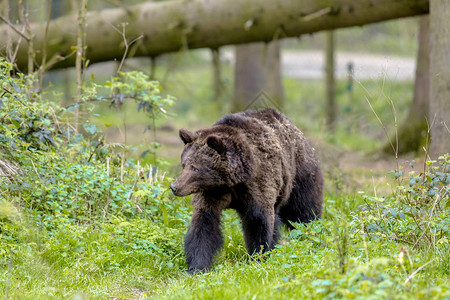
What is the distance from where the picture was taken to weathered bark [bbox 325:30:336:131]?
15.8m

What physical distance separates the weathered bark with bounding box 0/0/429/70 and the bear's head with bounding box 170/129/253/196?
3913mm

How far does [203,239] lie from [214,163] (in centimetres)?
78

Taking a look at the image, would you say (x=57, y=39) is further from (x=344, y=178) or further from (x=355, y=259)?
(x=355, y=259)

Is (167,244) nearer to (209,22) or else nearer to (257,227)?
(257,227)

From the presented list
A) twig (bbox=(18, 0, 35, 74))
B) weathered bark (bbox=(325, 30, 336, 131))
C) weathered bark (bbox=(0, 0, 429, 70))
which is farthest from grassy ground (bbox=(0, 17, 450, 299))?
weathered bark (bbox=(325, 30, 336, 131))

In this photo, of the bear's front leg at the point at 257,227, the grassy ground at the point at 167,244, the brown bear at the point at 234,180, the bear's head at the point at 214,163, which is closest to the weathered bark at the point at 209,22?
the grassy ground at the point at 167,244

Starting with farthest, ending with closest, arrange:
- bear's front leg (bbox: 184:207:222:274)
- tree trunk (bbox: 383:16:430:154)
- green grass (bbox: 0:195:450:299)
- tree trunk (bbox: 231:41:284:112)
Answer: tree trunk (bbox: 231:41:284:112)
tree trunk (bbox: 383:16:430:154)
bear's front leg (bbox: 184:207:222:274)
green grass (bbox: 0:195:450:299)

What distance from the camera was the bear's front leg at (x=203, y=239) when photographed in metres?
5.72

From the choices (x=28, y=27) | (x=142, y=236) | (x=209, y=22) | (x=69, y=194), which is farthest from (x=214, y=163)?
(x=209, y=22)

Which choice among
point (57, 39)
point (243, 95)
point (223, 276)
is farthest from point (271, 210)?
point (243, 95)

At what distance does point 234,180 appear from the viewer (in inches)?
223

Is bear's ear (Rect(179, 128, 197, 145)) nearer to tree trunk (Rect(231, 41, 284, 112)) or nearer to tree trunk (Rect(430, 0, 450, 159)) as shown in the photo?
tree trunk (Rect(430, 0, 450, 159))

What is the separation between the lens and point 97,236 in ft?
19.5

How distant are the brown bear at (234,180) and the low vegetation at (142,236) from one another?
262 mm
